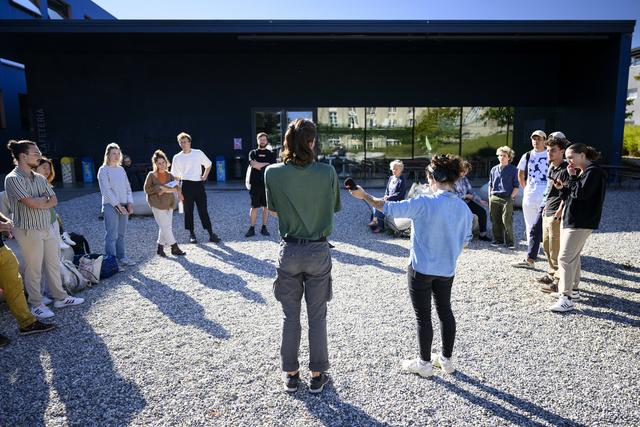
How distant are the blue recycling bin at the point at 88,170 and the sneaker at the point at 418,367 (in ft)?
48.5

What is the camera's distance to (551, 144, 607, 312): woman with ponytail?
160 inches

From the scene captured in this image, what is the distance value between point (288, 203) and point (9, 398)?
2327 mm

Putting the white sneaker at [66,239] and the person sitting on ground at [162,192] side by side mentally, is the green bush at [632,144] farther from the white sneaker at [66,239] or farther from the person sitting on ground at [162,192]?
the white sneaker at [66,239]

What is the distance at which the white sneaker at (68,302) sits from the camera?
4453mm

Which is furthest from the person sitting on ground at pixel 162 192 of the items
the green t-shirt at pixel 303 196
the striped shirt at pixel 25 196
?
the green t-shirt at pixel 303 196

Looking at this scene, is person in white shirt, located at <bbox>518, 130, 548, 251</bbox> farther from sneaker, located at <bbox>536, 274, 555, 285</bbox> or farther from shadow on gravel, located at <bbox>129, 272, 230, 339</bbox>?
shadow on gravel, located at <bbox>129, 272, 230, 339</bbox>

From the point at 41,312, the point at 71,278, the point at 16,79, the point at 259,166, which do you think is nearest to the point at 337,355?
the point at 41,312

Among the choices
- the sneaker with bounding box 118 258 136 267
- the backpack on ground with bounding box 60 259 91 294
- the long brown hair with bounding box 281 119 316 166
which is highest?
the long brown hair with bounding box 281 119 316 166

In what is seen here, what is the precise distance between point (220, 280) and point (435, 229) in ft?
10.7

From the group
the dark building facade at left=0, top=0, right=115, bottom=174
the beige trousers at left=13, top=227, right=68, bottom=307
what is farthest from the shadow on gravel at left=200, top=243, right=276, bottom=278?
the dark building facade at left=0, top=0, right=115, bottom=174

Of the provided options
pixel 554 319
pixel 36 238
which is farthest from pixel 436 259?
pixel 36 238

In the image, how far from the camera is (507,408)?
2803 mm

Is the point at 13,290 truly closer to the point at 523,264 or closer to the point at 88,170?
the point at 523,264

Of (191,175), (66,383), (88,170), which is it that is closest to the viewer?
(66,383)
